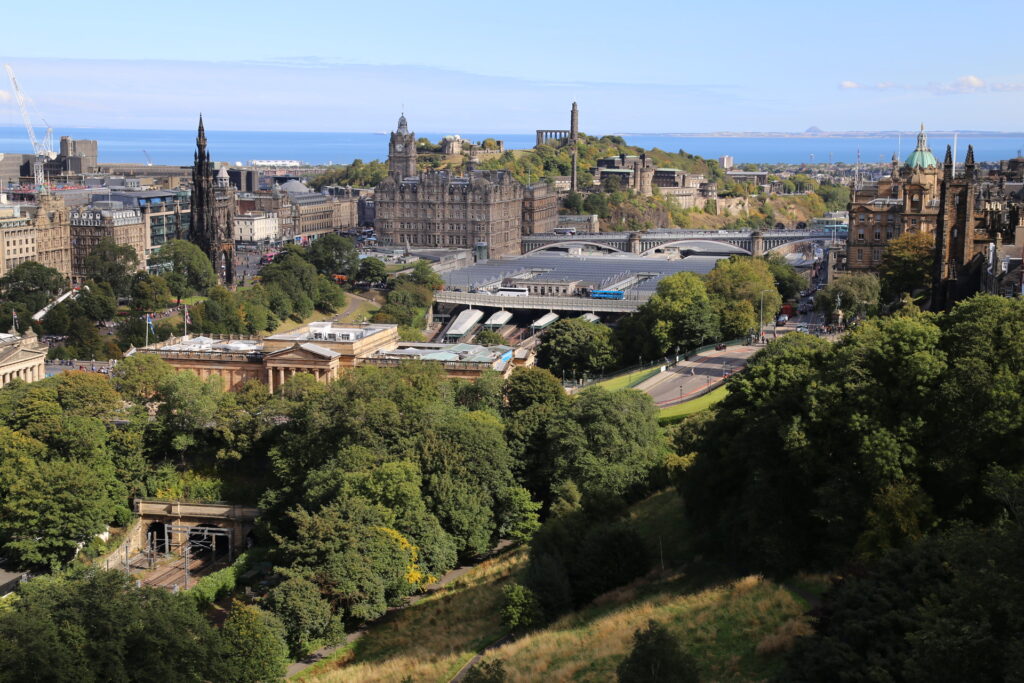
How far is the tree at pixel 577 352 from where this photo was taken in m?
78.4

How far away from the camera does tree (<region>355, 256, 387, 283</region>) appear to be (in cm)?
11788

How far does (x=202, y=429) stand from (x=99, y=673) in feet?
69.0

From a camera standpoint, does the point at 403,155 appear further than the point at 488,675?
Yes

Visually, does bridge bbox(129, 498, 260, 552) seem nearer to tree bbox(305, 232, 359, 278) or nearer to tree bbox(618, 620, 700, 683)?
tree bbox(618, 620, 700, 683)

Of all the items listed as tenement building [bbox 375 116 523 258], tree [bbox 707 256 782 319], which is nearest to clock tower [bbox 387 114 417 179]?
tenement building [bbox 375 116 523 258]

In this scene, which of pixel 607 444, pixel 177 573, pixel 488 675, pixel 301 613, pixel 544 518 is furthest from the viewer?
pixel 177 573

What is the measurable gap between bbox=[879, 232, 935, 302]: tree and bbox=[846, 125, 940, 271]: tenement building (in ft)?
17.3

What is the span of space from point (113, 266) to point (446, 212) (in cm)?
5257

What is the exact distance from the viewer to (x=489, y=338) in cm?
9238

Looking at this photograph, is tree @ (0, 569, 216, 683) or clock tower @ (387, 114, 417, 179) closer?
tree @ (0, 569, 216, 683)

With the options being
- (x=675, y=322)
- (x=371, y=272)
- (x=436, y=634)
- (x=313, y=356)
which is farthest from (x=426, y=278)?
(x=436, y=634)

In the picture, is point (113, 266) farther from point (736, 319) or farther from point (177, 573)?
point (177, 573)

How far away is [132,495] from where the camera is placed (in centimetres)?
5219

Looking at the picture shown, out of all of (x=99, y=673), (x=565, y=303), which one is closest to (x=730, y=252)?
(x=565, y=303)
